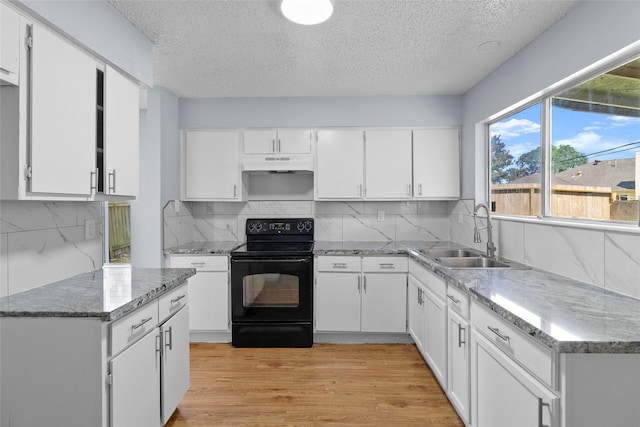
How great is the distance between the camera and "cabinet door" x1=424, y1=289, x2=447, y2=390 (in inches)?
92.6

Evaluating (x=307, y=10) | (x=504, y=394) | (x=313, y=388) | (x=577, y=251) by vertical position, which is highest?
(x=307, y=10)

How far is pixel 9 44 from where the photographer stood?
1374 millimetres

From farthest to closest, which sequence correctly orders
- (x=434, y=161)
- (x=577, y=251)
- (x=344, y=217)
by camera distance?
(x=344, y=217), (x=434, y=161), (x=577, y=251)

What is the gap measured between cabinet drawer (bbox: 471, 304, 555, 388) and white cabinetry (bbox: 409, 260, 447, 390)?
0.58m

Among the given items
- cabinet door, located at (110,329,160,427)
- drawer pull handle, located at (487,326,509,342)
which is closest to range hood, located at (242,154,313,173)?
cabinet door, located at (110,329,160,427)

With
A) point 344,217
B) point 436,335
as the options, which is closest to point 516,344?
point 436,335

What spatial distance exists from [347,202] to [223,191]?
1.32m

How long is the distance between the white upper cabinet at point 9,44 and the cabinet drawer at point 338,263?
2490 millimetres

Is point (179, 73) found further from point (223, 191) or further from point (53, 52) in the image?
point (53, 52)

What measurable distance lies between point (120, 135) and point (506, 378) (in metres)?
2.29

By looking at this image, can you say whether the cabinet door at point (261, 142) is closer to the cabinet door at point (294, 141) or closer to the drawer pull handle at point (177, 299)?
the cabinet door at point (294, 141)

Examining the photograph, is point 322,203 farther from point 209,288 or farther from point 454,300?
point 454,300

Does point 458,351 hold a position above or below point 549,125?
below

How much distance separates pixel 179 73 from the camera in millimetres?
3033
